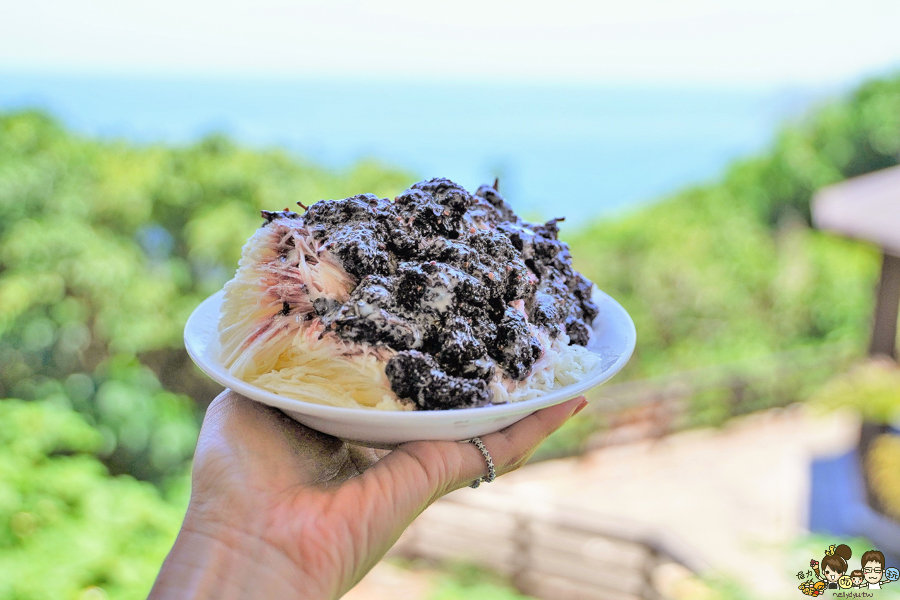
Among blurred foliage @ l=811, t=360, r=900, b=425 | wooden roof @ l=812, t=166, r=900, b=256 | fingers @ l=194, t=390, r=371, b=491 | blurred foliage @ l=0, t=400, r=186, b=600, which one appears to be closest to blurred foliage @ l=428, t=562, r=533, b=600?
blurred foliage @ l=0, t=400, r=186, b=600

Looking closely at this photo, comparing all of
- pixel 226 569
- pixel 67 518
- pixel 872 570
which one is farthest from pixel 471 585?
pixel 226 569

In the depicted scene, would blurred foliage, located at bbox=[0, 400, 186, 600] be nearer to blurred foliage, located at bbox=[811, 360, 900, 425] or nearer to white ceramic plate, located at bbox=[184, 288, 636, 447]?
white ceramic plate, located at bbox=[184, 288, 636, 447]

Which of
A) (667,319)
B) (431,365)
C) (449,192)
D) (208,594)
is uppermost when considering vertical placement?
(449,192)

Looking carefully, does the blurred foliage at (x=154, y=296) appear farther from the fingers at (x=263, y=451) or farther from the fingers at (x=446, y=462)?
the fingers at (x=446, y=462)

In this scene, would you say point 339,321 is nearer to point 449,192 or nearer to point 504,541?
point 449,192

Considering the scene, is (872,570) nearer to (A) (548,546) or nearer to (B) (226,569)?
(A) (548,546)

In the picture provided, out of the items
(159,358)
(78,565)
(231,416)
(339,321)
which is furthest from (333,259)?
(159,358)
